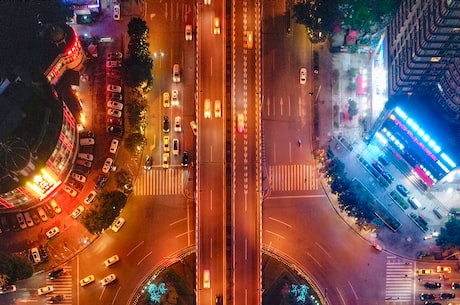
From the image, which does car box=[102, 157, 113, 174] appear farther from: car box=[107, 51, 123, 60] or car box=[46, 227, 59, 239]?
car box=[107, 51, 123, 60]

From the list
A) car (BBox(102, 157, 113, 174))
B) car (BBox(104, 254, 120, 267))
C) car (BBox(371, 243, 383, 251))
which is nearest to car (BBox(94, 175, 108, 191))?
car (BBox(102, 157, 113, 174))

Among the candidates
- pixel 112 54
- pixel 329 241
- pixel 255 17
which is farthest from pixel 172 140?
pixel 329 241

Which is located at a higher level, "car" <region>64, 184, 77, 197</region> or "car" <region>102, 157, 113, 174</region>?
"car" <region>102, 157, 113, 174</region>

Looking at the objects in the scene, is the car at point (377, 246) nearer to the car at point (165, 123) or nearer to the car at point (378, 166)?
the car at point (378, 166)

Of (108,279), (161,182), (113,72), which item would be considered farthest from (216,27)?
(108,279)

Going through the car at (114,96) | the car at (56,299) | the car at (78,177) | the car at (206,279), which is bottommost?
the car at (56,299)

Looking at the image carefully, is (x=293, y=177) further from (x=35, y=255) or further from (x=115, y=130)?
(x=35, y=255)

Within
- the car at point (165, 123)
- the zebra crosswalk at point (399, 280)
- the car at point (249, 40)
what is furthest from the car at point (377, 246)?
the car at point (165, 123)
